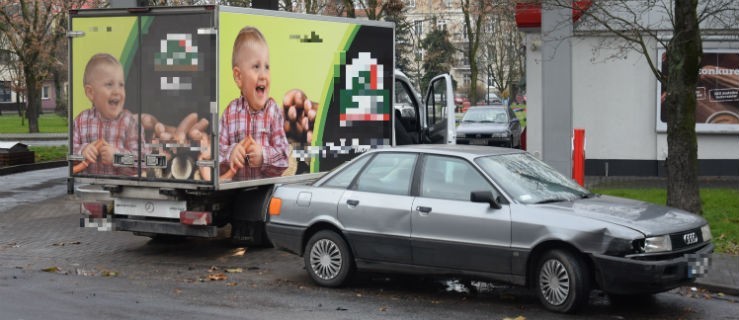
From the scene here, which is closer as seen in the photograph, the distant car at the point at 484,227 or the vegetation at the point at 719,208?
the distant car at the point at 484,227

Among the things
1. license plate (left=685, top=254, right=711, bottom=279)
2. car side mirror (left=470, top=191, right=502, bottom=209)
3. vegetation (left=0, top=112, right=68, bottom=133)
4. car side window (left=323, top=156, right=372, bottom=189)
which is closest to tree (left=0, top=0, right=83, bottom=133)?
vegetation (left=0, top=112, right=68, bottom=133)

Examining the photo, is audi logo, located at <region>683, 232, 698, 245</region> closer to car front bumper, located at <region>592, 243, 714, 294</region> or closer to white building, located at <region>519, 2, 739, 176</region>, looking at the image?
car front bumper, located at <region>592, 243, 714, 294</region>

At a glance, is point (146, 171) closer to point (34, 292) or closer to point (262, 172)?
point (262, 172)

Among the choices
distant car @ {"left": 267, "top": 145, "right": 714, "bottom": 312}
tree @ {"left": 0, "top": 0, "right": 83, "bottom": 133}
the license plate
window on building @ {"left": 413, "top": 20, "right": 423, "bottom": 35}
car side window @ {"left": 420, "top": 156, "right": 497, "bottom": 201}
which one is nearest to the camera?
distant car @ {"left": 267, "top": 145, "right": 714, "bottom": 312}

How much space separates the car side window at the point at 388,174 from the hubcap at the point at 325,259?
64cm

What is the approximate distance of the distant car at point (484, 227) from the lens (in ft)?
27.6

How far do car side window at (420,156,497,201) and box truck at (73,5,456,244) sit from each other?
115 inches

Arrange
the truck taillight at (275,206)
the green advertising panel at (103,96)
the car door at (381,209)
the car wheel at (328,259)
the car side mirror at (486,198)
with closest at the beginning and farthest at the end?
1. the car side mirror at (486,198)
2. the car door at (381,209)
3. the car wheel at (328,259)
4. the truck taillight at (275,206)
5. the green advertising panel at (103,96)

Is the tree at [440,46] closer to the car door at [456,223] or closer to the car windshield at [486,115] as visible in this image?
the car windshield at [486,115]

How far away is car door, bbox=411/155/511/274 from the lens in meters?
9.02

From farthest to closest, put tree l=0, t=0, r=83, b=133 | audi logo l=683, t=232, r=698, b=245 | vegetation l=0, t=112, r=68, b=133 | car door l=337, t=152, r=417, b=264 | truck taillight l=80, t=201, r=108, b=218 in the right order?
vegetation l=0, t=112, r=68, b=133
tree l=0, t=0, r=83, b=133
truck taillight l=80, t=201, r=108, b=218
car door l=337, t=152, r=417, b=264
audi logo l=683, t=232, r=698, b=245

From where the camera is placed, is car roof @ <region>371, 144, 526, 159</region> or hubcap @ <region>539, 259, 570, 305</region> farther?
car roof @ <region>371, 144, 526, 159</region>

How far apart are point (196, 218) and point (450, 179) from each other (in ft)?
11.8

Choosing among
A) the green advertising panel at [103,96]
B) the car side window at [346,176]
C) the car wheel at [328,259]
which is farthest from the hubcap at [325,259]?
the green advertising panel at [103,96]
